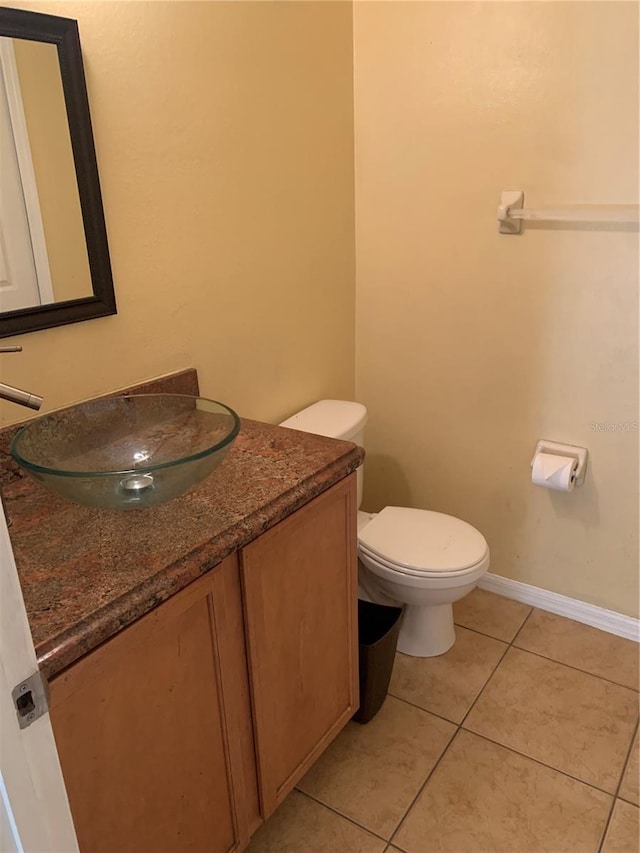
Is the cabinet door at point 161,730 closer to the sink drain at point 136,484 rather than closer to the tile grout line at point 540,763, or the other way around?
the sink drain at point 136,484

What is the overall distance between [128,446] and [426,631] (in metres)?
1.17

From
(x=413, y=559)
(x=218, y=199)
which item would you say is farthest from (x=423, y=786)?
(x=218, y=199)

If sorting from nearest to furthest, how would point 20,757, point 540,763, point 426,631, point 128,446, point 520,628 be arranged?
1. point 20,757
2. point 128,446
3. point 540,763
4. point 426,631
5. point 520,628

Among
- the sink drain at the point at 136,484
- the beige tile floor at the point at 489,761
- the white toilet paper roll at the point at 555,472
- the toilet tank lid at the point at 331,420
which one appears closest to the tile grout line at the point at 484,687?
the beige tile floor at the point at 489,761

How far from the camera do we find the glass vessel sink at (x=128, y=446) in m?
1.19

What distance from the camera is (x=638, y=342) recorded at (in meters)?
1.96

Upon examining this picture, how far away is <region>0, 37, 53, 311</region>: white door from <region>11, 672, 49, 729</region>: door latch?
89 cm

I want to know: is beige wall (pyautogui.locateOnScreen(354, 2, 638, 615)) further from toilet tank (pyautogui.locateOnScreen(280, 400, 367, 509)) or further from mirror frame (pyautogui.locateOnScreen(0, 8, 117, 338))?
mirror frame (pyautogui.locateOnScreen(0, 8, 117, 338))

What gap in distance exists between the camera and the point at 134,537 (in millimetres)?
1204

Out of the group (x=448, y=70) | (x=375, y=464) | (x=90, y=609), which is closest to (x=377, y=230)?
(x=448, y=70)

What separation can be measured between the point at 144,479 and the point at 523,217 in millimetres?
1365

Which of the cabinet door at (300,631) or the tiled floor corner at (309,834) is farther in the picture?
the tiled floor corner at (309,834)

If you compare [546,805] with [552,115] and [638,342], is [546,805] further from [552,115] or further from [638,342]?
[552,115]

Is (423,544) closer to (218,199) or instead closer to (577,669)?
(577,669)
